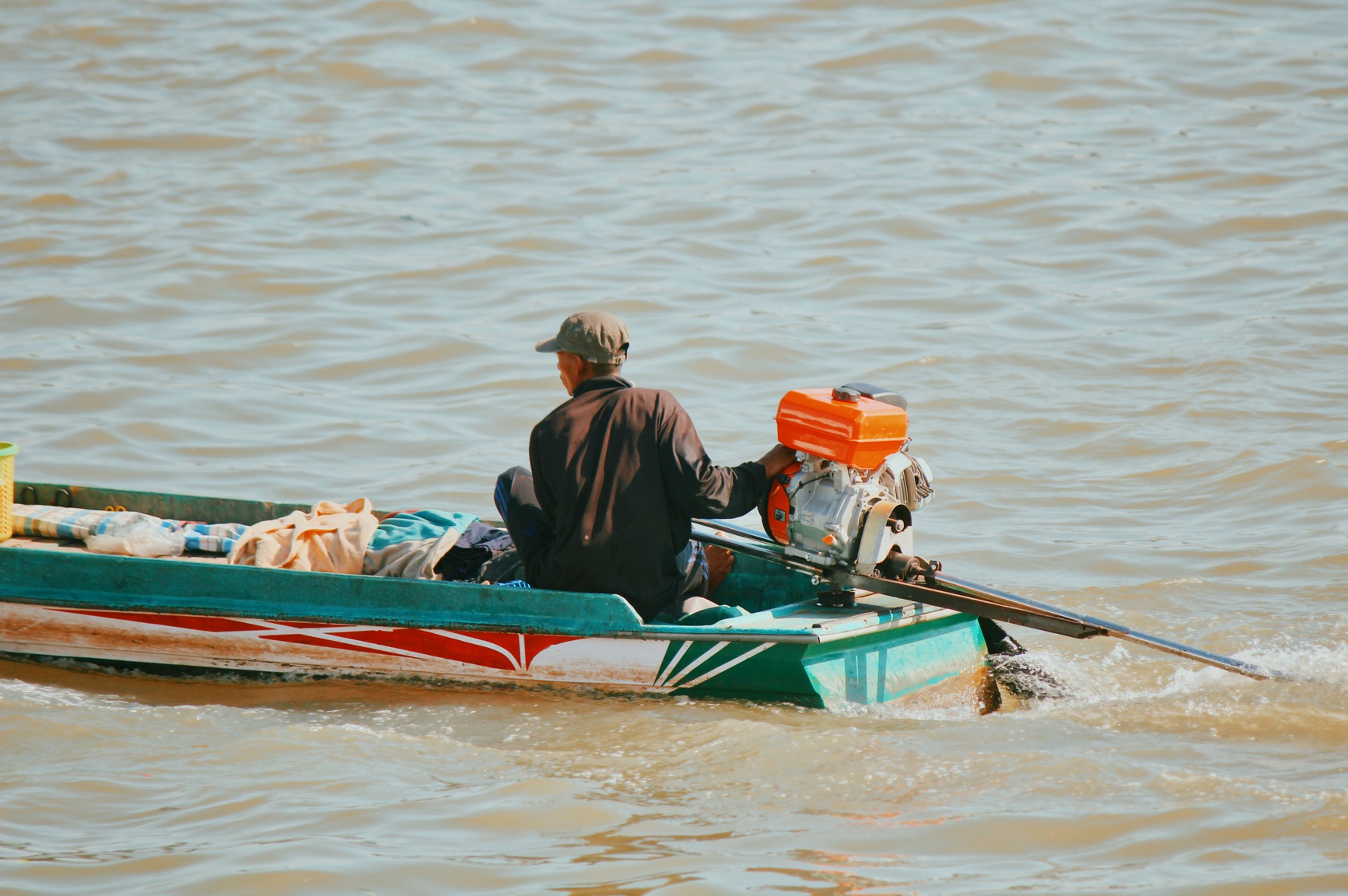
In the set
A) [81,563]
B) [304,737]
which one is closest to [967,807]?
[304,737]

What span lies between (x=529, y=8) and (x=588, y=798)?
17014mm

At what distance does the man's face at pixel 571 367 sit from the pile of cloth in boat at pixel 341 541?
842 mm

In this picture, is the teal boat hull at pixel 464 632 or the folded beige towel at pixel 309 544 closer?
the teal boat hull at pixel 464 632

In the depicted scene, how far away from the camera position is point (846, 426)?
5.13 metres

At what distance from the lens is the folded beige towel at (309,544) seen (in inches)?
234

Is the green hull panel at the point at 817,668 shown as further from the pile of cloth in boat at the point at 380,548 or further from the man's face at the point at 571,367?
the man's face at the point at 571,367

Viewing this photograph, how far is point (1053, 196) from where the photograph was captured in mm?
14008

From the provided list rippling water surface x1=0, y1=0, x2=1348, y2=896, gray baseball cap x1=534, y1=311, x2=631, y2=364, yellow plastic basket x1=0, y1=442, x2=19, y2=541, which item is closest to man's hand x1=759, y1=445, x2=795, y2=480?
gray baseball cap x1=534, y1=311, x2=631, y2=364

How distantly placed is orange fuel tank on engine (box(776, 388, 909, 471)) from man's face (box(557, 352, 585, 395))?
796mm

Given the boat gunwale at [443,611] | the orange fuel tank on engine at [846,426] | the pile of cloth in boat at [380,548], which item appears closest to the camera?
the orange fuel tank on engine at [846,426]

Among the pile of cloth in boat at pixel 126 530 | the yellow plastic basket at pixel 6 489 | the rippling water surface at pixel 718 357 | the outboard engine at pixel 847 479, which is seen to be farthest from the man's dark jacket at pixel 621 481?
the yellow plastic basket at pixel 6 489

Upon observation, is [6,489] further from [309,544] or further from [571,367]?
[571,367]

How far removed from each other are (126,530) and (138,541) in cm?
10

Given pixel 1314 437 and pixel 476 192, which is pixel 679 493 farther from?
pixel 476 192
